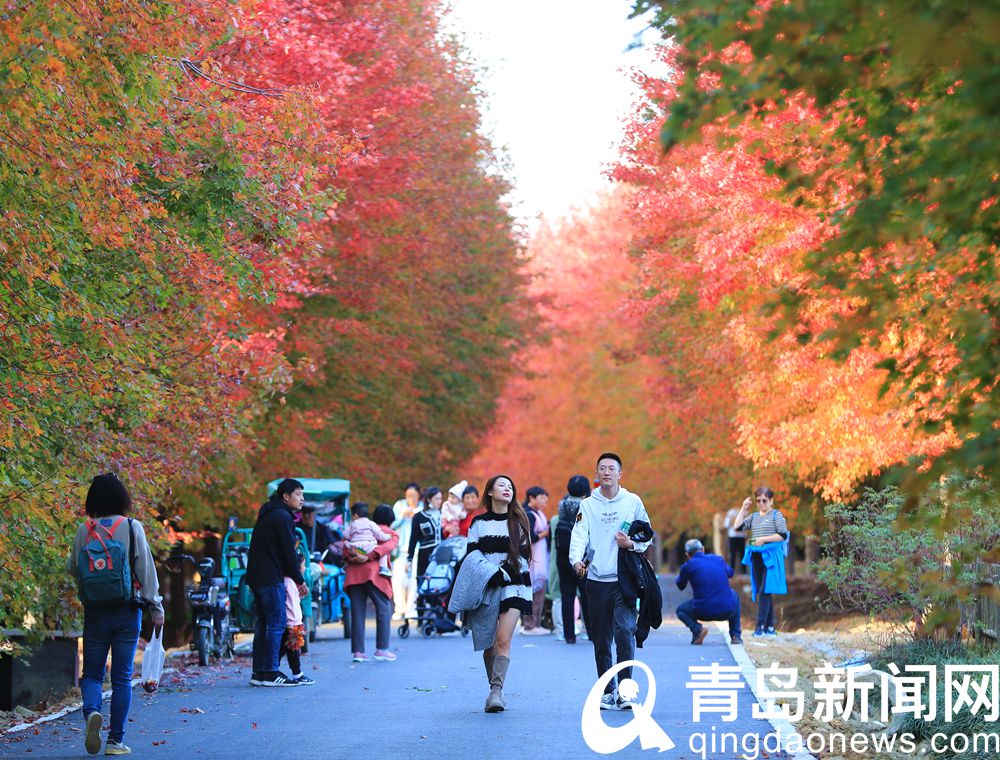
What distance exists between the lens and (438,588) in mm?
22672

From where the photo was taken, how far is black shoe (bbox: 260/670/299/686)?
16.3 meters

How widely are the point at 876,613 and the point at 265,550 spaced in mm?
6260

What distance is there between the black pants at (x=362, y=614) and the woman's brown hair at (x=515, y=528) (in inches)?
239

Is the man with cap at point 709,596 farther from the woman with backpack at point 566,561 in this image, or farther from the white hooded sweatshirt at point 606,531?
the white hooded sweatshirt at point 606,531

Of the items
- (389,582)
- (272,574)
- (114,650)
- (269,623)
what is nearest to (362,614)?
(389,582)

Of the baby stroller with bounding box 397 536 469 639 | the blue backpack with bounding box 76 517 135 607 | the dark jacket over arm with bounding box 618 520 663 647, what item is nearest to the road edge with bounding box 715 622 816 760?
the dark jacket over arm with bounding box 618 520 663 647

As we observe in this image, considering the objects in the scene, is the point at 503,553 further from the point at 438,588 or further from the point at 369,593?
the point at 438,588

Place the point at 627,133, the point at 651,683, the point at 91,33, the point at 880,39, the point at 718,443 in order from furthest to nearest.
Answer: the point at 718,443
the point at 627,133
the point at 651,683
the point at 91,33
the point at 880,39

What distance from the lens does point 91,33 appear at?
1106 centimetres

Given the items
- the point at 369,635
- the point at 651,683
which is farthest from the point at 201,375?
the point at 369,635

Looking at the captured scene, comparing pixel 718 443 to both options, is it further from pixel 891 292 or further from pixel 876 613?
pixel 891 292

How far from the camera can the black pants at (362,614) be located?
63.4 feet

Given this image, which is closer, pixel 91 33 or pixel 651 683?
pixel 91 33

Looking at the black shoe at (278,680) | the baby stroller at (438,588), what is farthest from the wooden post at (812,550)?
the black shoe at (278,680)
